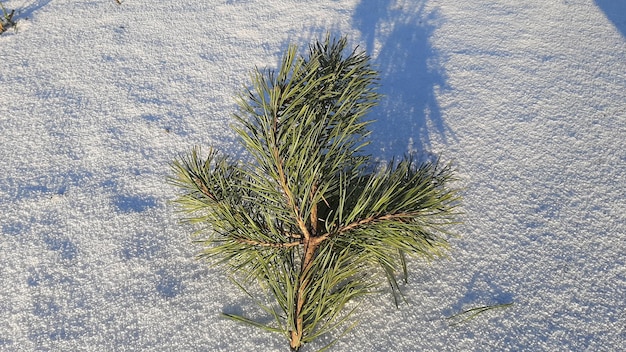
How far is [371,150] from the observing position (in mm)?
1354

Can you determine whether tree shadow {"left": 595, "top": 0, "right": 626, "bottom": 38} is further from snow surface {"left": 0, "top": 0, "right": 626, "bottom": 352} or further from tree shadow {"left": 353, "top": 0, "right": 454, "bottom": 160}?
tree shadow {"left": 353, "top": 0, "right": 454, "bottom": 160}

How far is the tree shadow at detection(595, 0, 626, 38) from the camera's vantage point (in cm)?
175

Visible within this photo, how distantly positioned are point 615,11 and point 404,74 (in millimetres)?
890

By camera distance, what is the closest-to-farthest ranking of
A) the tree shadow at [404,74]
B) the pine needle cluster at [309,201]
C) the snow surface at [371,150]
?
1. the pine needle cluster at [309,201]
2. the snow surface at [371,150]
3. the tree shadow at [404,74]

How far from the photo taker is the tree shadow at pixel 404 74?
54.9 inches

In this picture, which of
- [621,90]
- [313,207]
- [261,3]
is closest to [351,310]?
[313,207]

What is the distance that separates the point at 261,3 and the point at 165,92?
0.60 m

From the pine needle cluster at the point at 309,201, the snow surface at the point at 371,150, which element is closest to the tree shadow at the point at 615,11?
the snow surface at the point at 371,150

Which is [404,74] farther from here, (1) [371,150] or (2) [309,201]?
(2) [309,201]

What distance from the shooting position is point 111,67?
1647 mm

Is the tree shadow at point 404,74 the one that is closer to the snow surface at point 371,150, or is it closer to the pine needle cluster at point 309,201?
the snow surface at point 371,150

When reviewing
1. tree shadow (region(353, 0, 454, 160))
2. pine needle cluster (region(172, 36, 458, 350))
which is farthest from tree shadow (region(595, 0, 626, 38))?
pine needle cluster (region(172, 36, 458, 350))

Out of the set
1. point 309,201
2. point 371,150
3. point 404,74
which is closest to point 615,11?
point 404,74

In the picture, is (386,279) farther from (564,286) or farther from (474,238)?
(564,286)
